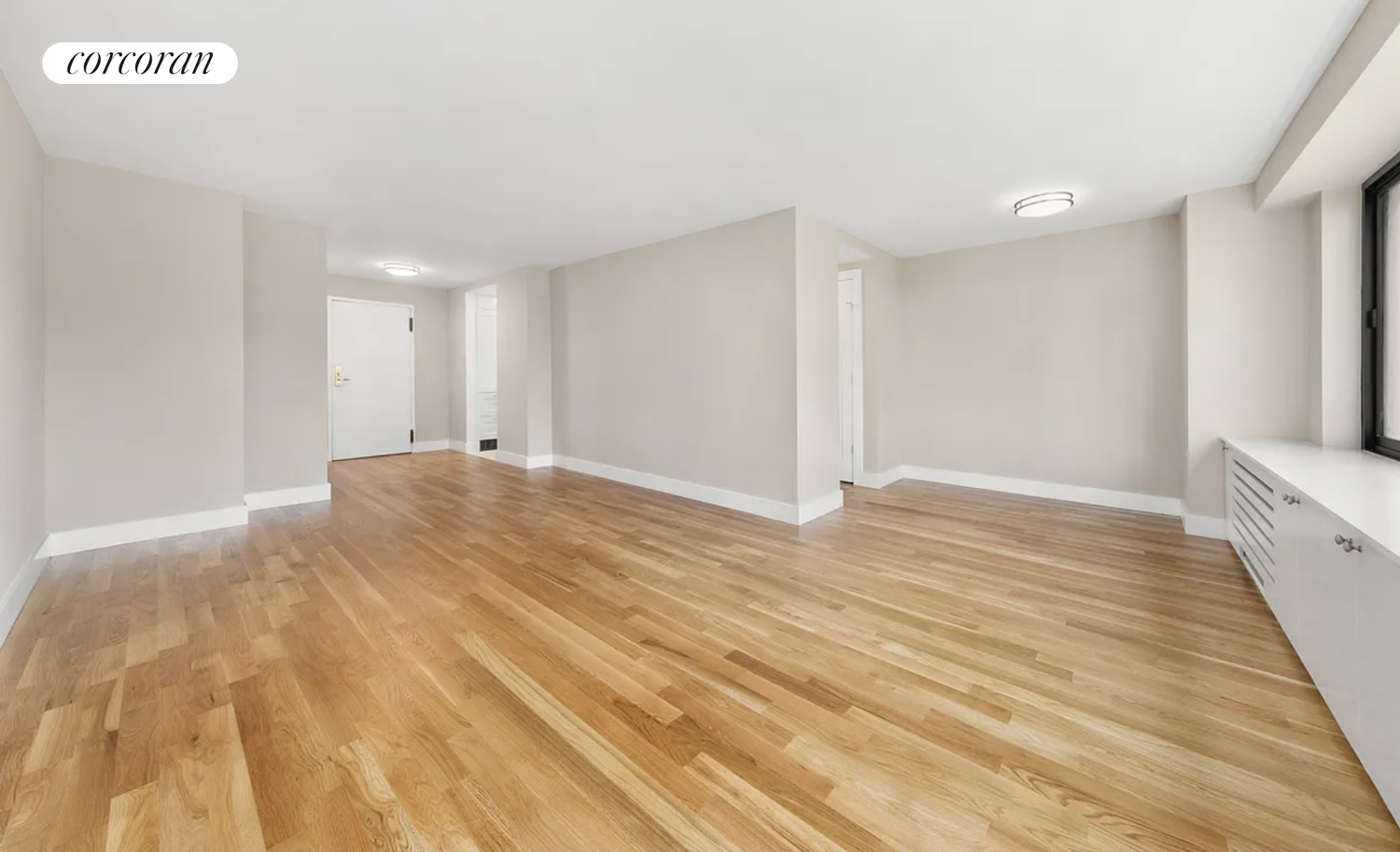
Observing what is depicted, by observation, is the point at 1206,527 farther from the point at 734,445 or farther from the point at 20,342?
the point at 20,342

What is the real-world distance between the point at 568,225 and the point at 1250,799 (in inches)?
193

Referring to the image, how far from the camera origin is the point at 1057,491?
4.67m

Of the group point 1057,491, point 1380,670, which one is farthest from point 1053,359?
point 1380,670

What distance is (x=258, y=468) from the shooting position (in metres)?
4.31

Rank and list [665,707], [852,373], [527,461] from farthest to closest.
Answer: [527,461] < [852,373] < [665,707]

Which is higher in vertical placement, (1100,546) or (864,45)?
(864,45)

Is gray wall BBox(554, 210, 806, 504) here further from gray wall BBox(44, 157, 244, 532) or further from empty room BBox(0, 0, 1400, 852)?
gray wall BBox(44, 157, 244, 532)

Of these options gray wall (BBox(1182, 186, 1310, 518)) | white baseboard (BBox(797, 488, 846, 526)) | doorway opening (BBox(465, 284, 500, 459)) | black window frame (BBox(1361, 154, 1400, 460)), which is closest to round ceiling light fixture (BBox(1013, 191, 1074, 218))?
gray wall (BBox(1182, 186, 1310, 518))

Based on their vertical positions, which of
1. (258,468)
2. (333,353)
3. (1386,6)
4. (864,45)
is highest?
(864,45)

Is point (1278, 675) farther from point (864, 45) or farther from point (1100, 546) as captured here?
point (864, 45)

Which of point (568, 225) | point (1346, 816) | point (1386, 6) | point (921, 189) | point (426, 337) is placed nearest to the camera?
point (1346, 816)

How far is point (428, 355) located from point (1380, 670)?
8.55 metres

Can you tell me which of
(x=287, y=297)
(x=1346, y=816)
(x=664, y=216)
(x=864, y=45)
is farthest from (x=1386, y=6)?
(x=287, y=297)

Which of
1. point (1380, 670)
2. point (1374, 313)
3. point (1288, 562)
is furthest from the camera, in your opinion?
point (1374, 313)
